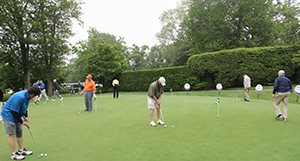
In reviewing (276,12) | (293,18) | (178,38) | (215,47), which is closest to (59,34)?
(215,47)

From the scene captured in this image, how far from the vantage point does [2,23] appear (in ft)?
71.3

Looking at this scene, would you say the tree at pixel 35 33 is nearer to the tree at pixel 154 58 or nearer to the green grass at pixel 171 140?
the green grass at pixel 171 140

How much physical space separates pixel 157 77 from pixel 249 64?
37.6 ft

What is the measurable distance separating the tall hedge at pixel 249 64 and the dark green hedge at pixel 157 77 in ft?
6.15

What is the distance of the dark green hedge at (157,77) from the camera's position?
24047 mm

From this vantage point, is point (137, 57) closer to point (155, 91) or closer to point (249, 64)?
point (249, 64)

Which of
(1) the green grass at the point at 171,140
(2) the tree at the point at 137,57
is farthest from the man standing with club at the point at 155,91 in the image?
(2) the tree at the point at 137,57

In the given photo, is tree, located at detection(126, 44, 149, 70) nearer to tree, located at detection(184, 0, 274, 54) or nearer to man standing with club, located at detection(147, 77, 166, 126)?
tree, located at detection(184, 0, 274, 54)

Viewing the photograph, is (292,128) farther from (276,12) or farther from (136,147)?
(276,12)

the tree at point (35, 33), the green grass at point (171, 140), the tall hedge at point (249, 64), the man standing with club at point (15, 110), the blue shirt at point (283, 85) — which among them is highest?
the tree at point (35, 33)

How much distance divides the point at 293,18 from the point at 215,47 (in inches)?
613

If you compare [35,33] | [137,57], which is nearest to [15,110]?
[35,33]

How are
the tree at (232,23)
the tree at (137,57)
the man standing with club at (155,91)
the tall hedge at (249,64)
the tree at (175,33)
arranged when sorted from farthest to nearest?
1. the tree at (137,57)
2. the tree at (175,33)
3. the tree at (232,23)
4. the tall hedge at (249,64)
5. the man standing with club at (155,91)

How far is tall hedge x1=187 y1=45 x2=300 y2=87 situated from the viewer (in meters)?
19.2
